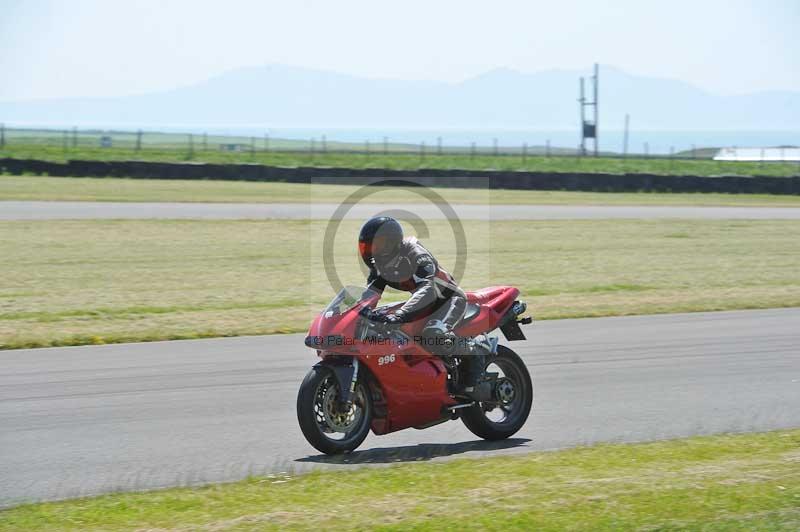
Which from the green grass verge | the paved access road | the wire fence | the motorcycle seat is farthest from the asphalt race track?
the wire fence

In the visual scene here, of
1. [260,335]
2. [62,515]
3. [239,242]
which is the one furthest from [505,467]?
[239,242]

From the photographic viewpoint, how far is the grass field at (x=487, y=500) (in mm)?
5797

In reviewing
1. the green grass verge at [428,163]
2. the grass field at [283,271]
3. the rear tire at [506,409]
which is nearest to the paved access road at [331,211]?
the grass field at [283,271]

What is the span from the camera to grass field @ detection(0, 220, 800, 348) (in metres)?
14.5

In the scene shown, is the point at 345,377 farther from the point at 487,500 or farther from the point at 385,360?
the point at 487,500

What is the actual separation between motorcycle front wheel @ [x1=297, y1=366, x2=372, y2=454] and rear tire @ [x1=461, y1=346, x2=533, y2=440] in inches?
36.6

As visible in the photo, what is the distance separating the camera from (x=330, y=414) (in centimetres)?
769

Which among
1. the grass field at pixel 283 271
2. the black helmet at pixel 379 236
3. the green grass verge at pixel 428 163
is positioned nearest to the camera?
the black helmet at pixel 379 236

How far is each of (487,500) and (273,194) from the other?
107 feet

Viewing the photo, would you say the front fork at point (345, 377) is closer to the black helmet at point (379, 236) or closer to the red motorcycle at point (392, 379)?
the red motorcycle at point (392, 379)

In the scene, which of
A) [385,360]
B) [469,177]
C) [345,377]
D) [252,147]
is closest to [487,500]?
[345,377]

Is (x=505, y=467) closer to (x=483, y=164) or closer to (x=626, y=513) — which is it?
(x=626, y=513)

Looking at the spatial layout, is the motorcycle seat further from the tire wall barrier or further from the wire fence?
the wire fence

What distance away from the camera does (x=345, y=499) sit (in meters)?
6.30
